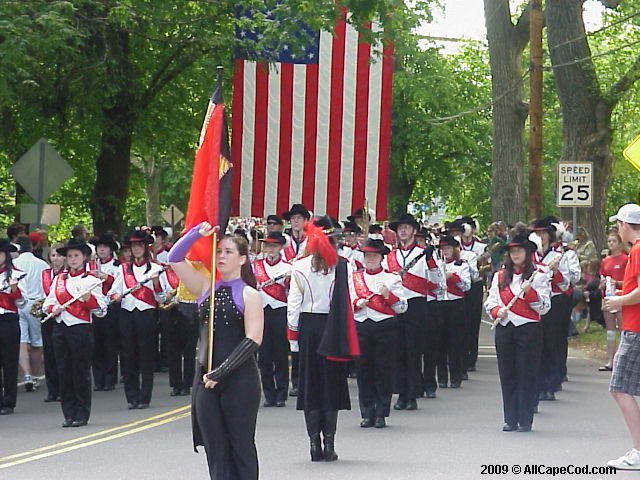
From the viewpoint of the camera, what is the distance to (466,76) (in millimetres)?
53344

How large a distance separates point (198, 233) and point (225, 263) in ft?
1.43

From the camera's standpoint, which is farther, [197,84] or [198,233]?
[197,84]

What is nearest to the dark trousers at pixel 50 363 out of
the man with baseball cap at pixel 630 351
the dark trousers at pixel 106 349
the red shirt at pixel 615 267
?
the dark trousers at pixel 106 349

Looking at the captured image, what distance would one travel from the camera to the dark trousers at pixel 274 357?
15.2 metres

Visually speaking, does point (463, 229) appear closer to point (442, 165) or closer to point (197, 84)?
point (197, 84)

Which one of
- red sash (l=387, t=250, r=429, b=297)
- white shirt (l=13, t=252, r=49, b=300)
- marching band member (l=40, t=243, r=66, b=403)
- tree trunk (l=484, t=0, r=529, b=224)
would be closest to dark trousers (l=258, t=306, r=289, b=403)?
red sash (l=387, t=250, r=429, b=297)

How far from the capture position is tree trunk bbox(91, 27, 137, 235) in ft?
78.8

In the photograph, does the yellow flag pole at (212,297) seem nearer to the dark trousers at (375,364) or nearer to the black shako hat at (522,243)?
the black shako hat at (522,243)

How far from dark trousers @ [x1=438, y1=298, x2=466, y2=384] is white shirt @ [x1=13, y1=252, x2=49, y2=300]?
4937 millimetres

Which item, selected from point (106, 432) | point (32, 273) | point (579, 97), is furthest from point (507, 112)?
point (106, 432)

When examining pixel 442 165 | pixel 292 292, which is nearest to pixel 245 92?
pixel 292 292

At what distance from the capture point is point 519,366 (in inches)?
487

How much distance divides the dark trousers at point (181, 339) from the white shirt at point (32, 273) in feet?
5.37

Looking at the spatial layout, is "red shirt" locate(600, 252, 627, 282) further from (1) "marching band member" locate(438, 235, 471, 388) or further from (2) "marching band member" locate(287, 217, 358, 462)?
(2) "marching band member" locate(287, 217, 358, 462)
